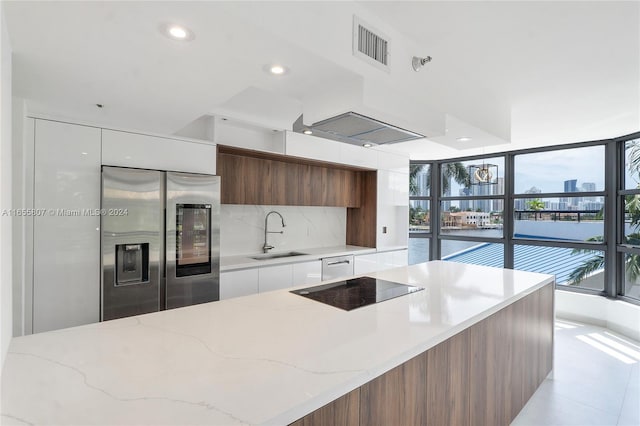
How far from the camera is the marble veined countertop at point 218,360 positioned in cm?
83

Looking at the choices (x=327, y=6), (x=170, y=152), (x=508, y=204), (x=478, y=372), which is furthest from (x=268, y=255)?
(x=508, y=204)

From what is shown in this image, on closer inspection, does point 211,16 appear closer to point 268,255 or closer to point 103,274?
point 103,274

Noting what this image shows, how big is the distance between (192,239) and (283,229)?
64.5 inches

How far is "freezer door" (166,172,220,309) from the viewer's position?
260 cm

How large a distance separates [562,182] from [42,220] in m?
5.70

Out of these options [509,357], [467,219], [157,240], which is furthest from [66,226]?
[467,219]

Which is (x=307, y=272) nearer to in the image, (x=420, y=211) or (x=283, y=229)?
(x=283, y=229)

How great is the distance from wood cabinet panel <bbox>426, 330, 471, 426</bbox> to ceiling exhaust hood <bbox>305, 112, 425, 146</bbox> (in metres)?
1.16

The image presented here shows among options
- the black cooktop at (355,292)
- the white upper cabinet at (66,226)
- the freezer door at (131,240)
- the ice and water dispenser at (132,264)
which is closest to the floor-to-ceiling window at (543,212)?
the black cooktop at (355,292)

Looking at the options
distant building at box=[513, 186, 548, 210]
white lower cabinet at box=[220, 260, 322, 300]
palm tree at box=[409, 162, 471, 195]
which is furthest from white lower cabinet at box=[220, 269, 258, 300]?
distant building at box=[513, 186, 548, 210]

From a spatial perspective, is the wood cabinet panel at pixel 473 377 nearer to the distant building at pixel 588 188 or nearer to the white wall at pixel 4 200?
the white wall at pixel 4 200

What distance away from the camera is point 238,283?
10.3ft

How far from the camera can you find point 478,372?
1.74 meters

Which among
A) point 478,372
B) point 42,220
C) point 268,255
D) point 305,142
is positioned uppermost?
point 305,142
